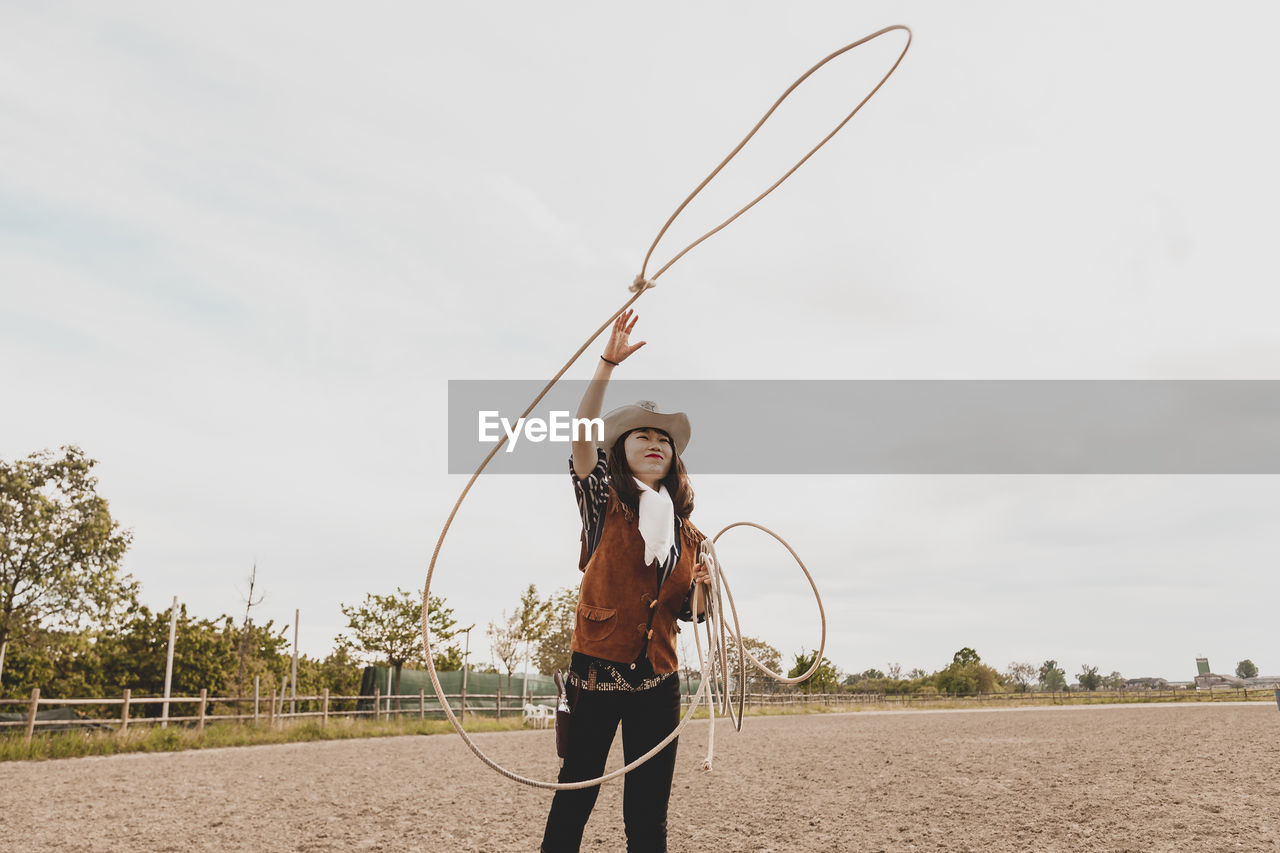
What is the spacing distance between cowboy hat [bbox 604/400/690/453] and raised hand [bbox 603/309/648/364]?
0.40 m

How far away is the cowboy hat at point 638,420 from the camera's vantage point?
9.10 ft

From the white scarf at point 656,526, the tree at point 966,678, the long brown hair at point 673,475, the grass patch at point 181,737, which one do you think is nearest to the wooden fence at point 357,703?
the grass patch at point 181,737

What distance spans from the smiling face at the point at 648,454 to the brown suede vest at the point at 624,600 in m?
0.18

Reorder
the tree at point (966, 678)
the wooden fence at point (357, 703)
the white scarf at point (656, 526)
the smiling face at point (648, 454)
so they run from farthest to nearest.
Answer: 1. the tree at point (966, 678)
2. the wooden fence at point (357, 703)
3. the smiling face at point (648, 454)
4. the white scarf at point (656, 526)

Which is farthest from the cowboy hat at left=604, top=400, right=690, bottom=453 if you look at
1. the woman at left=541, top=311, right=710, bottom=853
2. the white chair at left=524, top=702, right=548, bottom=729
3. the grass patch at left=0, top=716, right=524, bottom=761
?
the white chair at left=524, top=702, right=548, bottom=729

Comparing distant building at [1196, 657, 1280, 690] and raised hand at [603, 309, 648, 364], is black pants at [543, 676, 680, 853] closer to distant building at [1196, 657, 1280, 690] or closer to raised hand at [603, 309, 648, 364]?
raised hand at [603, 309, 648, 364]

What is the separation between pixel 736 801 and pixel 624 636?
4734 millimetres

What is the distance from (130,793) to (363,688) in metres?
17.8

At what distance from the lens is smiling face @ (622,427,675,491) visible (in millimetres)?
2729

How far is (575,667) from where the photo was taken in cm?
245

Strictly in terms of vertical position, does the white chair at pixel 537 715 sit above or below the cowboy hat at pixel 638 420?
below

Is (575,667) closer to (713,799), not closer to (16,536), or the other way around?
(713,799)

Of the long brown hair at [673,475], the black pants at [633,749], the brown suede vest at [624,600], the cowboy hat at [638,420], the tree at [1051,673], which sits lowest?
the tree at [1051,673]

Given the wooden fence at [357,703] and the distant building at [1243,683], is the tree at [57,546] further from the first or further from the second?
the distant building at [1243,683]
